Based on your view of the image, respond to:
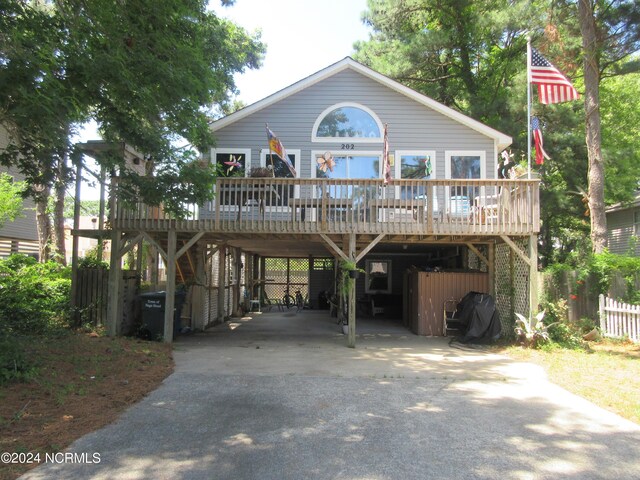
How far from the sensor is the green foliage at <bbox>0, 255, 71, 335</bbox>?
9.55 meters

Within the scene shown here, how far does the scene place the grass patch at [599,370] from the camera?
5.72 m

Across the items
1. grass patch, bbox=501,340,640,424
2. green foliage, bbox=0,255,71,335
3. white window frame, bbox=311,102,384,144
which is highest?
white window frame, bbox=311,102,384,144

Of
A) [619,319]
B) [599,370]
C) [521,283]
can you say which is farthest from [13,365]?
[619,319]

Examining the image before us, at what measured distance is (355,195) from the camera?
33.5ft

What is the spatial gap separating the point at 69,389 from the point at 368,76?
1081 cm

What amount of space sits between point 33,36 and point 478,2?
666 inches

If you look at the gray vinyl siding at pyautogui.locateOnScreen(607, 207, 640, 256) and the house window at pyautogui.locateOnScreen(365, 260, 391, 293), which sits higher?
the gray vinyl siding at pyautogui.locateOnScreen(607, 207, 640, 256)

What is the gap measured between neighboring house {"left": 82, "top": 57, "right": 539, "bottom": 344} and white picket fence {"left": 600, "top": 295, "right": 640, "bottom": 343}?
6.20 feet

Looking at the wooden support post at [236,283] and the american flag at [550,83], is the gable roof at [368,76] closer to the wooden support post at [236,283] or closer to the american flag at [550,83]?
the american flag at [550,83]

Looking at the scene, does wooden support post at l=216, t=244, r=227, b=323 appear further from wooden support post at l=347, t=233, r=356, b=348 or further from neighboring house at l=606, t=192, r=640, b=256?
neighboring house at l=606, t=192, r=640, b=256

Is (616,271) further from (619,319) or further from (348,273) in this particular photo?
(348,273)

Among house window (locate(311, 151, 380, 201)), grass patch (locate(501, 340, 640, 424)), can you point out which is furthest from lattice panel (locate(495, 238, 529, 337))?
house window (locate(311, 151, 380, 201))

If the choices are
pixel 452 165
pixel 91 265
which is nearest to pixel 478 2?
pixel 452 165

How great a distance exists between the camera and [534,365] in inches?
317
